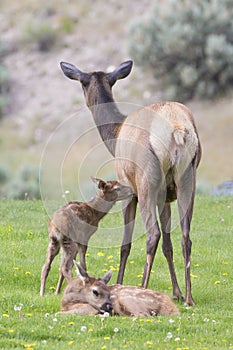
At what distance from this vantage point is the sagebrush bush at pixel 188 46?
31203 millimetres

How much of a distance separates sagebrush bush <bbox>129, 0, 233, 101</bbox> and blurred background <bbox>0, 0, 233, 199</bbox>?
0.04 meters

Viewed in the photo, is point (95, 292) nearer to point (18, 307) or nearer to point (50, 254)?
point (18, 307)

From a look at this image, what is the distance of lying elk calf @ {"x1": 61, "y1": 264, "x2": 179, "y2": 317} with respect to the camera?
8266 millimetres

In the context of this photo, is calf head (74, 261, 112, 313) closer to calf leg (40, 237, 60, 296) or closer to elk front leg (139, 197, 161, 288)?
elk front leg (139, 197, 161, 288)

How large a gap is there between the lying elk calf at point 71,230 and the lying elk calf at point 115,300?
2.52 feet

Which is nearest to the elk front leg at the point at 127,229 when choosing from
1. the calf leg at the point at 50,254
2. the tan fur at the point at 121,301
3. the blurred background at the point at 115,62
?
the calf leg at the point at 50,254

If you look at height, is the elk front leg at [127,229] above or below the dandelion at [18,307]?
above

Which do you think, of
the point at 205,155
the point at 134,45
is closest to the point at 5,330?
the point at 205,155

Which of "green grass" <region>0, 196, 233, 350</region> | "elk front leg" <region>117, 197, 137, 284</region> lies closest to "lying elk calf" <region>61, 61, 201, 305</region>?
"elk front leg" <region>117, 197, 137, 284</region>

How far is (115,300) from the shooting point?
8383mm

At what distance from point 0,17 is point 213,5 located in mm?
11927

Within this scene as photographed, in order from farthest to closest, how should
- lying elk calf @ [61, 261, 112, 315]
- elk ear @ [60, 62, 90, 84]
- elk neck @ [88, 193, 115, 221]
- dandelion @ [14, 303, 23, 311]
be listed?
elk ear @ [60, 62, 90, 84] → elk neck @ [88, 193, 115, 221] → lying elk calf @ [61, 261, 112, 315] → dandelion @ [14, 303, 23, 311]

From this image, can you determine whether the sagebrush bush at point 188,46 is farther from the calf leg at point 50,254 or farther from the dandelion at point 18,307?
the dandelion at point 18,307

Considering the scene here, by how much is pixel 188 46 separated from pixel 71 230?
23.7 m
